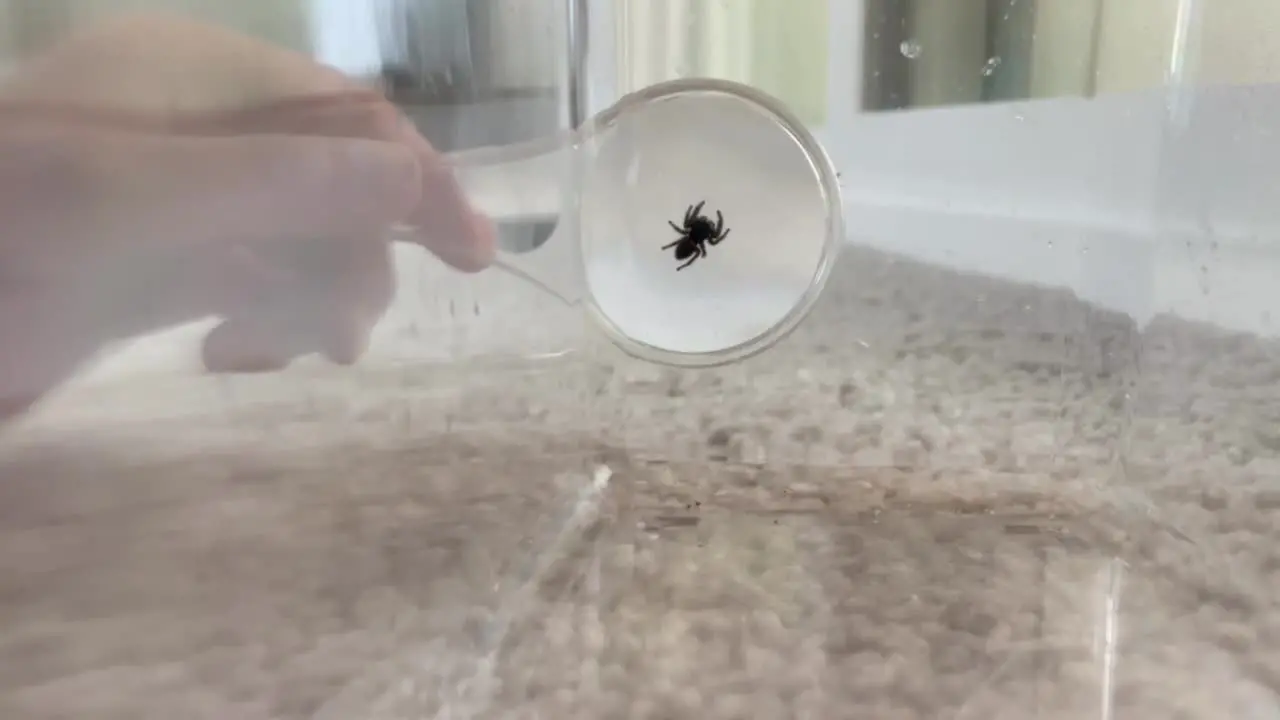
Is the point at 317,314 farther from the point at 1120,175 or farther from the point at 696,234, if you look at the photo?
the point at 1120,175

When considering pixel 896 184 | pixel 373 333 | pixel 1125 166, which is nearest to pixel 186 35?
pixel 373 333

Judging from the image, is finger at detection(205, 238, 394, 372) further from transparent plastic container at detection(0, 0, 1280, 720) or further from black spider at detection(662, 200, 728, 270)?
black spider at detection(662, 200, 728, 270)

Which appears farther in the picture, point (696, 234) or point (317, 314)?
point (696, 234)

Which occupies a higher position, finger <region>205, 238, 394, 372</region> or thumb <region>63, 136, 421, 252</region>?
thumb <region>63, 136, 421, 252</region>

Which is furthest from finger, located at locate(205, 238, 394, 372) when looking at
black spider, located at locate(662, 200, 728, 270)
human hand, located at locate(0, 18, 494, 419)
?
black spider, located at locate(662, 200, 728, 270)

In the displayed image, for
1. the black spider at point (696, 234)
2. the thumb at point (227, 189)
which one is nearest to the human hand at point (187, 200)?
the thumb at point (227, 189)

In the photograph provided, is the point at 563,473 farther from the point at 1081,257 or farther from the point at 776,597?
the point at 1081,257

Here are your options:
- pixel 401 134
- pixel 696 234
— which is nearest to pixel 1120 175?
pixel 696 234
